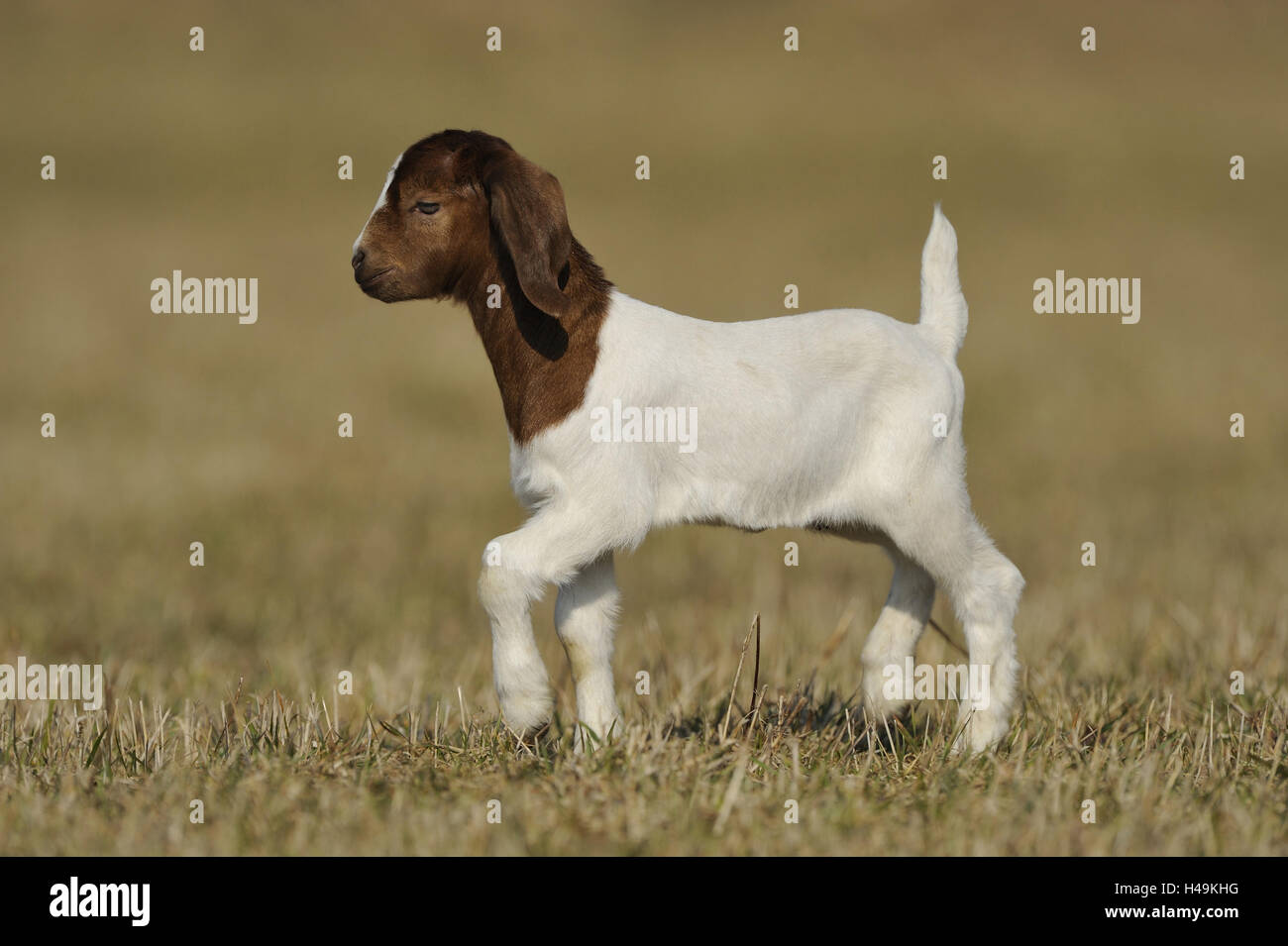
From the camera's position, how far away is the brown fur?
4.93 metres

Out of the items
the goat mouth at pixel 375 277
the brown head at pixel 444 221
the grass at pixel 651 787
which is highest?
the brown head at pixel 444 221

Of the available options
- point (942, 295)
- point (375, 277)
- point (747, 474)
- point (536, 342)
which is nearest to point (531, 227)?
point (536, 342)

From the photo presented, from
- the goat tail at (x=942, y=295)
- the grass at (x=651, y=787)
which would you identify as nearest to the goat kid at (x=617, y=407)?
the goat tail at (x=942, y=295)

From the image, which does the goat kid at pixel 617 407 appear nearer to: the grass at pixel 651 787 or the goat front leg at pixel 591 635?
the goat front leg at pixel 591 635

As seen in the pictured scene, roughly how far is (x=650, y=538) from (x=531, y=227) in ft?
25.9

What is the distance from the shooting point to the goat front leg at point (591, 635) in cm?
537

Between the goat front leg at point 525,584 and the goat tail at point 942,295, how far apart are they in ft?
5.66

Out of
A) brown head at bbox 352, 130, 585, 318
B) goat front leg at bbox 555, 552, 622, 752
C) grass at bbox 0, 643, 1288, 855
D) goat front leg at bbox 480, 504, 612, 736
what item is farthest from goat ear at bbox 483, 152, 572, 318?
grass at bbox 0, 643, 1288, 855

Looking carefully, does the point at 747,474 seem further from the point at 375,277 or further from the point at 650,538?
the point at 650,538

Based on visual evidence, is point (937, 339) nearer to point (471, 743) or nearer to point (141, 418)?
point (471, 743)

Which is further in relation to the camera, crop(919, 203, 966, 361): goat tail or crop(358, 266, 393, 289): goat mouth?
crop(919, 203, 966, 361): goat tail

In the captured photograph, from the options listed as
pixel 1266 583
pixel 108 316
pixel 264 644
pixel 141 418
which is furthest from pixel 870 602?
pixel 108 316

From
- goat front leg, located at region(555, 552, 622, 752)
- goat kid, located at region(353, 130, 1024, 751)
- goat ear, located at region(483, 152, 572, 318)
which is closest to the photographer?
goat ear, located at region(483, 152, 572, 318)

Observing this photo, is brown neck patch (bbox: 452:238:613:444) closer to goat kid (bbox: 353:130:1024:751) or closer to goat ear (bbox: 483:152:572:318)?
goat kid (bbox: 353:130:1024:751)
